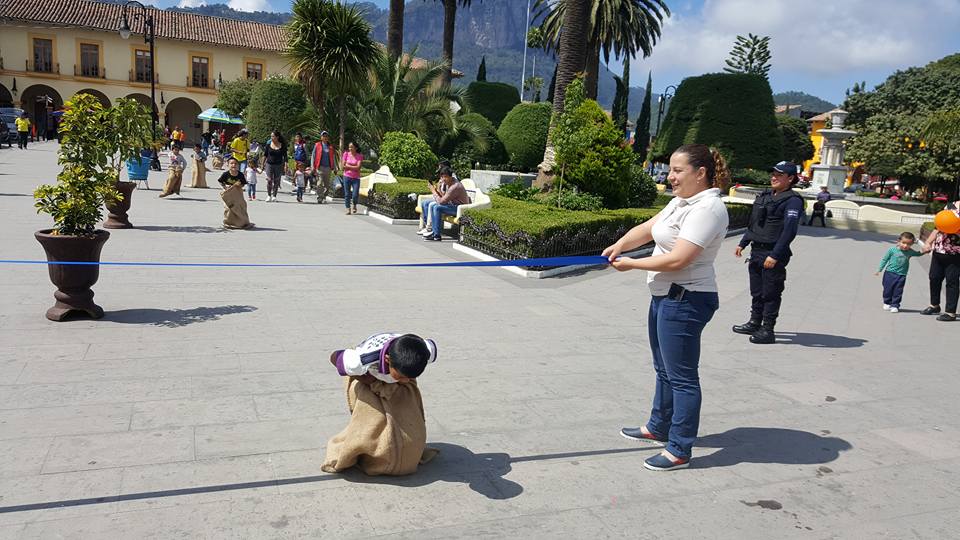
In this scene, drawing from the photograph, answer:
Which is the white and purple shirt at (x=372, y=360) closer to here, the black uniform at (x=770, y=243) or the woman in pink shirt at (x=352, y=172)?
the black uniform at (x=770, y=243)

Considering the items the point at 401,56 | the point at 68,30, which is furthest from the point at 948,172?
the point at 68,30

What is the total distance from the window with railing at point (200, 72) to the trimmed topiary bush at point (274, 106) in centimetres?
2892

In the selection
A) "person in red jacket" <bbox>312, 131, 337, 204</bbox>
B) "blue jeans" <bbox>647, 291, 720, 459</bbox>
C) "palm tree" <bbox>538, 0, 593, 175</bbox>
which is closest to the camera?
"blue jeans" <bbox>647, 291, 720, 459</bbox>

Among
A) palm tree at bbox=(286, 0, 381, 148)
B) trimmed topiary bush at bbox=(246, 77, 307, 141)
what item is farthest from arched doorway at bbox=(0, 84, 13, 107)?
palm tree at bbox=(286, 0, 381, 148)

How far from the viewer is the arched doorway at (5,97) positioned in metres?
48.5

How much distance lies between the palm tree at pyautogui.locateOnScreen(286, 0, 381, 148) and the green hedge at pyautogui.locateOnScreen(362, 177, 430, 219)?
4.20 metres

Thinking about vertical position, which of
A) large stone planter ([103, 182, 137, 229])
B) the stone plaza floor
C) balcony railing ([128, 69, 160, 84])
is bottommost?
the stone plaza floor

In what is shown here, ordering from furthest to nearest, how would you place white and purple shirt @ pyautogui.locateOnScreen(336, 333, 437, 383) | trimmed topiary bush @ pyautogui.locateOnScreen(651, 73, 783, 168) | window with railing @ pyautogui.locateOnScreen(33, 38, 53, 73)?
window with railing @ pyautogui.locateOnScreen(33, 38, 53, 73)
trimmed topiary bush @ pyautogui.locateOnScreen(651, 73, 783, 168)
white and purple shirt @ pyautogui.locateOnScreen(336, 333, 437, 383)

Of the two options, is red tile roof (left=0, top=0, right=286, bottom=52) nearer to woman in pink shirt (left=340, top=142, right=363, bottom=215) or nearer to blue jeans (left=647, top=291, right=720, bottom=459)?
woman in pink shirt (left=340, top=142, right=363, bottom=215)

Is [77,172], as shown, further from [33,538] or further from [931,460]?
[931,460]

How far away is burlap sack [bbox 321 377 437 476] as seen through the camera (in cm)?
350

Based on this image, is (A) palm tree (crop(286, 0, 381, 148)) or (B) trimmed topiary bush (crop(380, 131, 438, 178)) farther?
(A) palm tree (crop(286, 0, 381, 148))

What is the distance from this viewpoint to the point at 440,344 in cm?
612

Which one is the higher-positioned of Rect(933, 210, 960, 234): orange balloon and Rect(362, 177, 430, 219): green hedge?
Rect(933, 210, 960, 234): orange balloon
